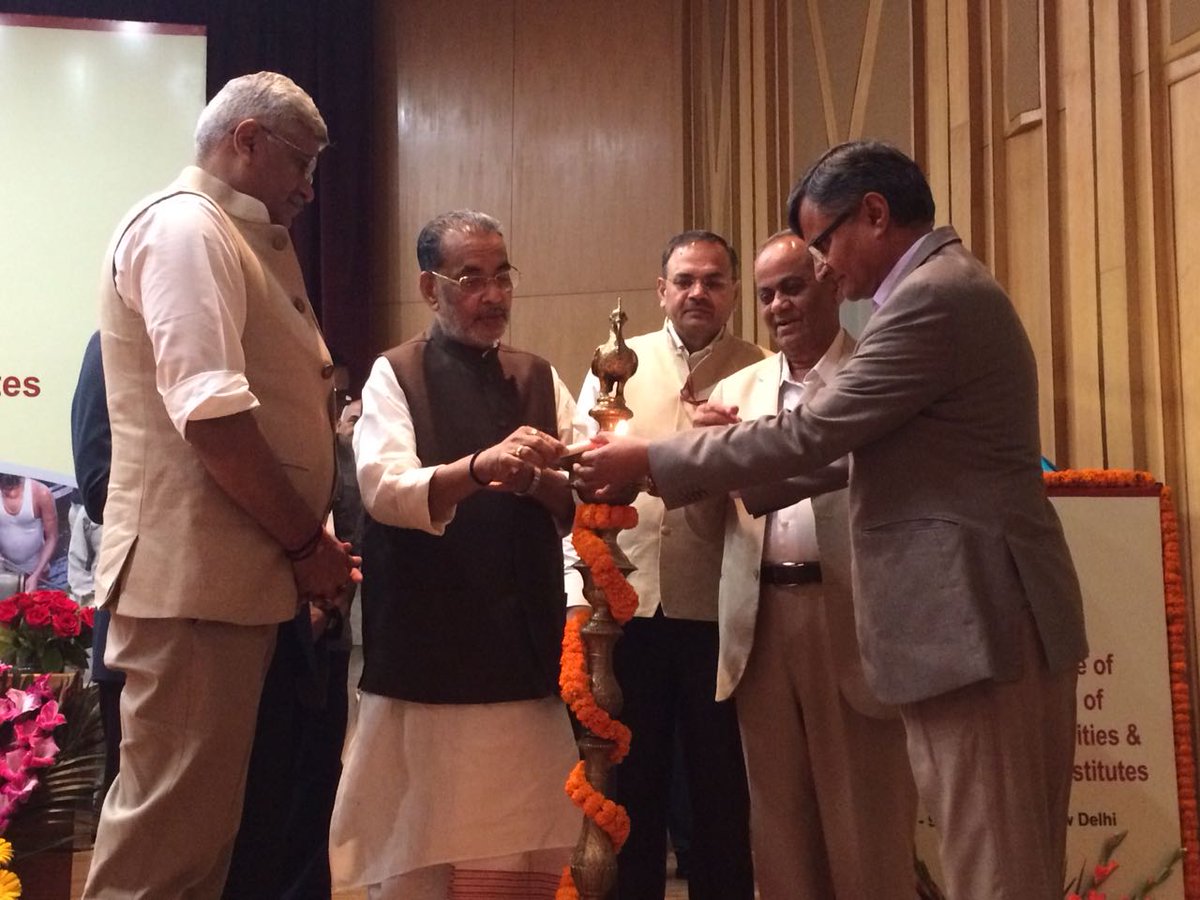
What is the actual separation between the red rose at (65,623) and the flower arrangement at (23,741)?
52 centimetres

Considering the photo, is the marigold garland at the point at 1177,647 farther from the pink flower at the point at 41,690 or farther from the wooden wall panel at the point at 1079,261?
the pink flower at the point at 41,690

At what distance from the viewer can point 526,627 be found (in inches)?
97.2

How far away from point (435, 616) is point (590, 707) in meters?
0.37

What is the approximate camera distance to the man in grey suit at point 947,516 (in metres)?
1.88

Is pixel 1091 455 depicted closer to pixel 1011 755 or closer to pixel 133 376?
pixel 1011 755

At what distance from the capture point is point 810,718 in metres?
2.52

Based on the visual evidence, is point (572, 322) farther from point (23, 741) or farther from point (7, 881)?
point (7, 881)

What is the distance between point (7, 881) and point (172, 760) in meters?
0.81

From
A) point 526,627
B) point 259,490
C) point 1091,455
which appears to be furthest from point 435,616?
point 1091,455

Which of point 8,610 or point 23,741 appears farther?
point 8,610

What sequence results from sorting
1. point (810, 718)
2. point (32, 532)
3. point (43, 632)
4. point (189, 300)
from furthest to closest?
point (32, 532) → point (43, 632) → point (810, 718) → point (189, 300)

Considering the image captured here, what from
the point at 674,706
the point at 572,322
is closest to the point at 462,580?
the point at 674,706

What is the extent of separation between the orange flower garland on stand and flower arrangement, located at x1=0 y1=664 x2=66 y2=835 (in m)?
1.17

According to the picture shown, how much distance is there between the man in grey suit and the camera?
74.0 inches
